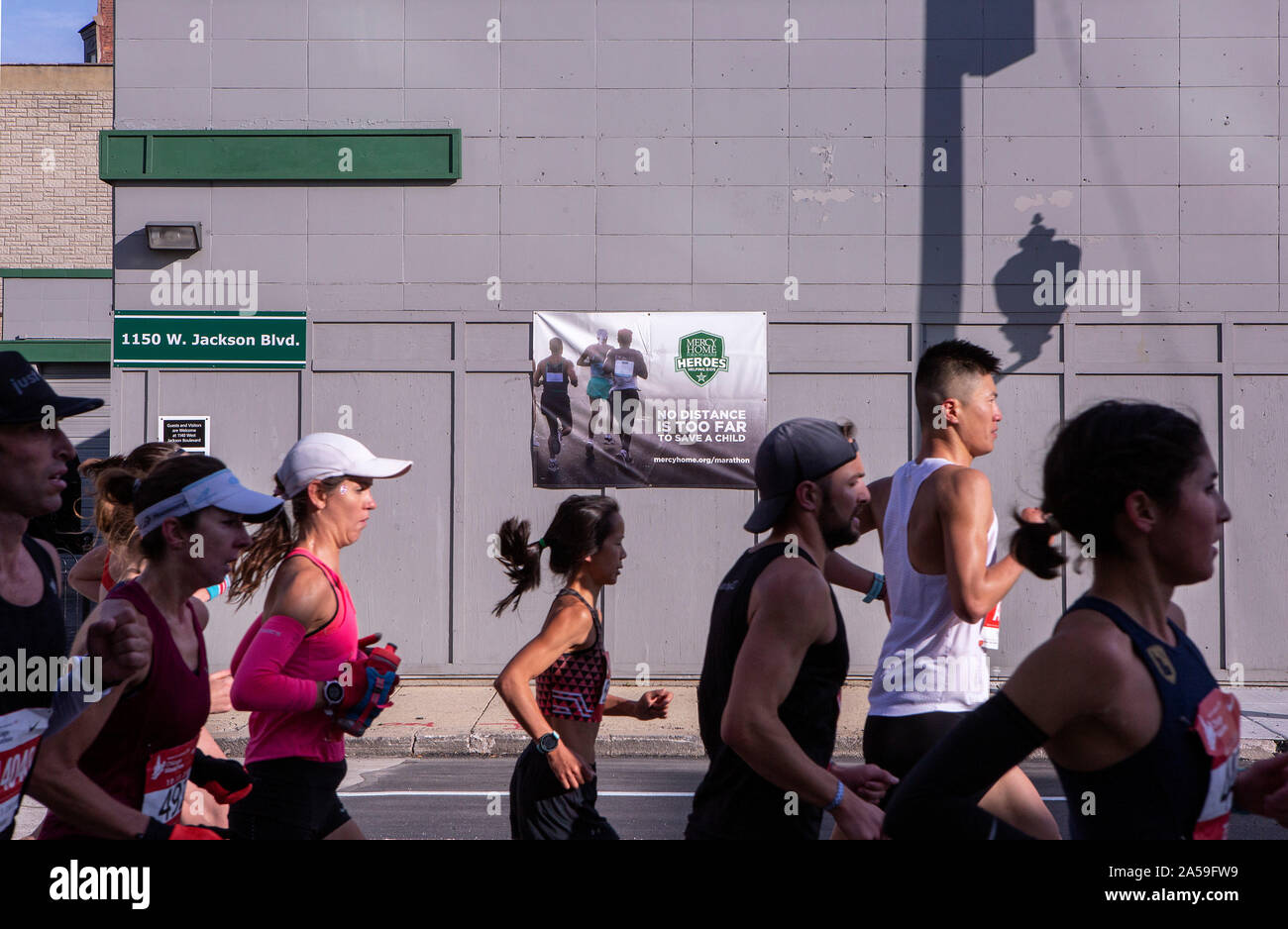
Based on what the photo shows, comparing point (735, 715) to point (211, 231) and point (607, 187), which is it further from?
point (211, 231)

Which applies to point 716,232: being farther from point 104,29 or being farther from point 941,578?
point 104,29

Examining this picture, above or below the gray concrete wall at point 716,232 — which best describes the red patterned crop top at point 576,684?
below

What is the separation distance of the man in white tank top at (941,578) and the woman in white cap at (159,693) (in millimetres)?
2081

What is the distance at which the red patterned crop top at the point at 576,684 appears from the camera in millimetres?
4273

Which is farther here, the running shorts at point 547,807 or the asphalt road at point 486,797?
the asphalt road at point 486,797

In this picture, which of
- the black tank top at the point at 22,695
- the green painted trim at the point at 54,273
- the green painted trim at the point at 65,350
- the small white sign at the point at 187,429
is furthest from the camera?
the green painted trim at the point at 54,273

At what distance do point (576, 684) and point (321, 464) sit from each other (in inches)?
47.5

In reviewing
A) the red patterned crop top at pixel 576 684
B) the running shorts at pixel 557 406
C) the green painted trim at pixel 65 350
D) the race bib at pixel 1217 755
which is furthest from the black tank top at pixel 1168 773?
the green painted trim at pixel 65 350

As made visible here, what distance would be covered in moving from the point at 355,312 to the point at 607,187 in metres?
2.78

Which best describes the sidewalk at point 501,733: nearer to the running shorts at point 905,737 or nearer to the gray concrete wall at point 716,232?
the gray concrete wall at point 716,232

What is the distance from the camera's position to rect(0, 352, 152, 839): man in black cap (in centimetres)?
253
